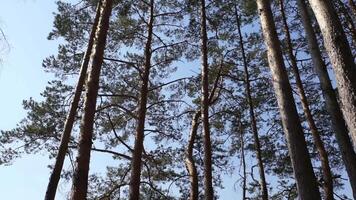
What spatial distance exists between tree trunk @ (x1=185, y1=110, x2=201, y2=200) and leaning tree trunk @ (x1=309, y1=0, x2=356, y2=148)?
22.8 feet

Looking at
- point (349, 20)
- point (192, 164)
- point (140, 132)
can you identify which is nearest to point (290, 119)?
point (140, 132)

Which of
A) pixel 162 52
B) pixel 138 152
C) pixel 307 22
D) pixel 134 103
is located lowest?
pixel 138 152

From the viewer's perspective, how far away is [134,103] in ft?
42.4

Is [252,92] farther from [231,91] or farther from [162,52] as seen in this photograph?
[162,52]

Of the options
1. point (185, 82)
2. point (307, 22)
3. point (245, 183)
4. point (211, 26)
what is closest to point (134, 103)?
point (185, 82)

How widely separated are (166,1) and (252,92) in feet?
14.7

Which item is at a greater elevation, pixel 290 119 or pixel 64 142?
pixel 64 142

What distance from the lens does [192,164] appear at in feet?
36.7

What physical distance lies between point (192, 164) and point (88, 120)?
577 centimetres

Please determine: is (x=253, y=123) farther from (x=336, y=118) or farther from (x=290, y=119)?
(x=290, y=119)

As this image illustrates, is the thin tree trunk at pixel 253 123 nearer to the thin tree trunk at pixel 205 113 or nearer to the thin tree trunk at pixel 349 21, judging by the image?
the thin tree trunk at pixel 205 113

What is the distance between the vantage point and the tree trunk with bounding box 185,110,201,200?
1065cm

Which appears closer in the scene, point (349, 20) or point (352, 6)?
point (349, 20)

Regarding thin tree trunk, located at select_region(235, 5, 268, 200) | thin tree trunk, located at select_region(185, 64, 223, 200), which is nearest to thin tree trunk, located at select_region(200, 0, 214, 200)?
thin tree trunk, located at select_region(185, 64, 223, 200)
